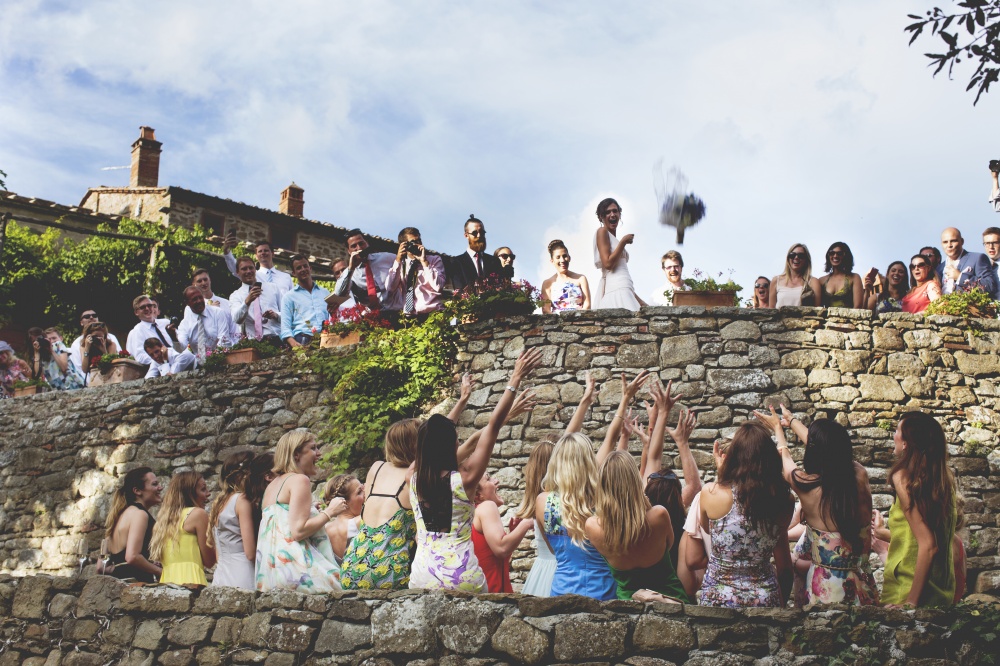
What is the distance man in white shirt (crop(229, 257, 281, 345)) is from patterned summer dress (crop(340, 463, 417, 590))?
21.9ft

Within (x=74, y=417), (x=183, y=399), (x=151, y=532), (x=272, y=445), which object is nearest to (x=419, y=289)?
(x=272, y=445)

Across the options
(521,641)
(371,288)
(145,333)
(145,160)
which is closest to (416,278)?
(371,288)

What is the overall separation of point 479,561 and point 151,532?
2595 millimetres

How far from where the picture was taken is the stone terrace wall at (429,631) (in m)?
4.64

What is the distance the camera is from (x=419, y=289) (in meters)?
10.6

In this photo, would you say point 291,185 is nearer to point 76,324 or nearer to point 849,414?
point 76,324

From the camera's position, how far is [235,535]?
6.44 meters

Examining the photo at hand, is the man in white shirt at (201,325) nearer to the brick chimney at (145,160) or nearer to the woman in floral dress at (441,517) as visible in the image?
the woman in floral dress at (441,517)

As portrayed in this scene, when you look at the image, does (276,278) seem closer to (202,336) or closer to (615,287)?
(202,336)

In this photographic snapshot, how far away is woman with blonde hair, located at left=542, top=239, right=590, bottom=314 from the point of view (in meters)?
10.5

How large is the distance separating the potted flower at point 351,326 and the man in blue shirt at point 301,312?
679mm

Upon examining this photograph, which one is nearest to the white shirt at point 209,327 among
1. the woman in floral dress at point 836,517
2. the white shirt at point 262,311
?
the white shirt at point 262,311

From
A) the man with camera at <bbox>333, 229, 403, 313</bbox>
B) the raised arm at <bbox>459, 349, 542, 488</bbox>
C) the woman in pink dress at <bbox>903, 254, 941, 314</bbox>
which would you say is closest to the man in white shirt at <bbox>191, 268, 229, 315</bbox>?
the man with camera at <bbox>333, 229, 403, 313</bbox>

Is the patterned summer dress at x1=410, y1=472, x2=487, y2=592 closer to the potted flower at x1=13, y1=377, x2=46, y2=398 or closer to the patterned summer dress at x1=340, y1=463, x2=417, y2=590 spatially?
the patterned summer dress at x1=340, y1=463, x2=417, y2=590
